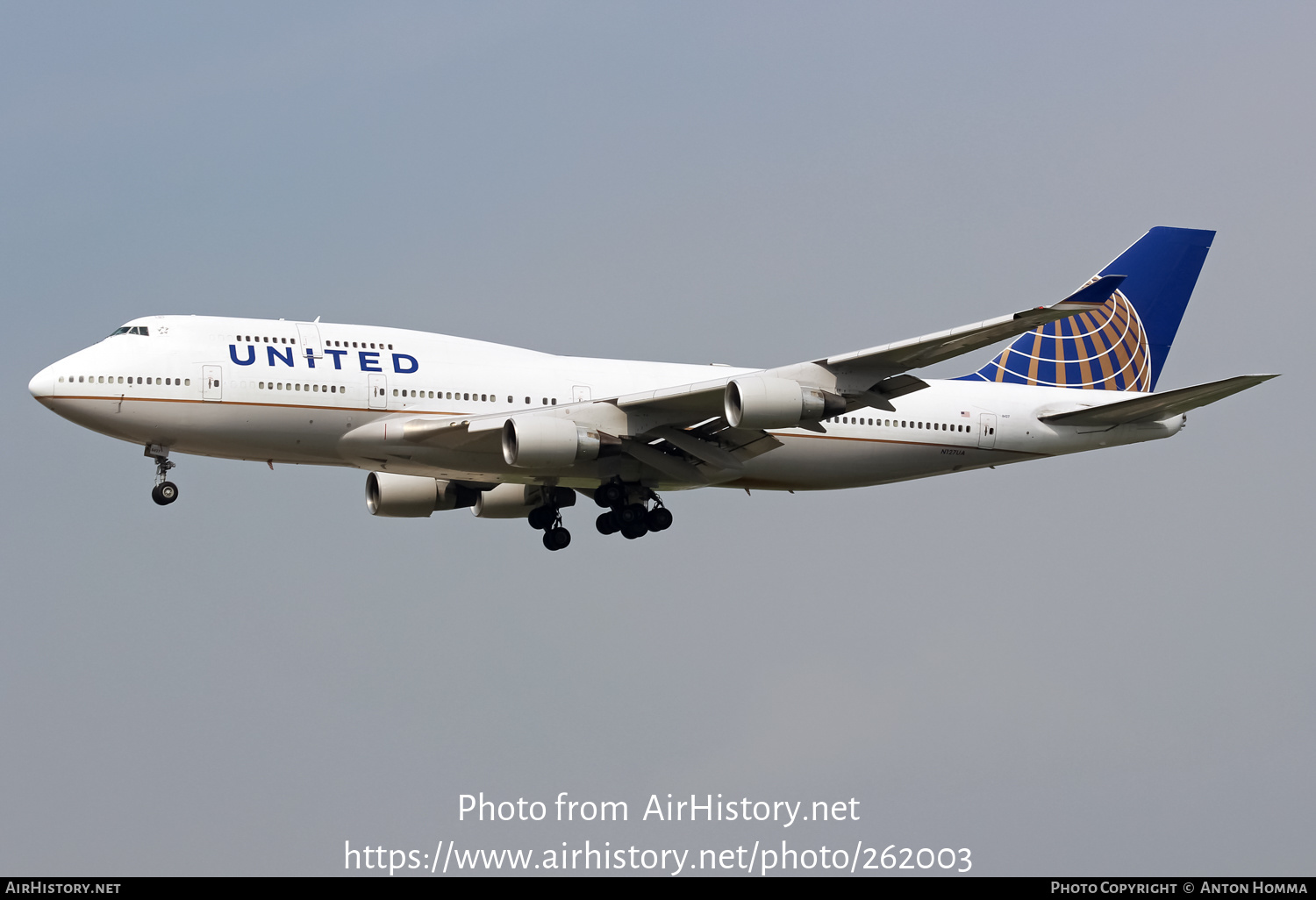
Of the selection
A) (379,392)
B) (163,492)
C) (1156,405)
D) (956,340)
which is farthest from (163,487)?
(1156,405)

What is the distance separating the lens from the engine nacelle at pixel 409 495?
3856 cm

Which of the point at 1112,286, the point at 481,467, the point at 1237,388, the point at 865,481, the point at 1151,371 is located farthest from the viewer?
the point at 1151,371

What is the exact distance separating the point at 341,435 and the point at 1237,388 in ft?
60.7

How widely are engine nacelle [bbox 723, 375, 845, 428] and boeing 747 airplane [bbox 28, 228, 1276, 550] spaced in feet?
0.13

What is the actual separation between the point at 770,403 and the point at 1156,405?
32.1 ft

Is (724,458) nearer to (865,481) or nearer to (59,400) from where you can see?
(865,481)

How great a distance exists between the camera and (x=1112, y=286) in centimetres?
2784

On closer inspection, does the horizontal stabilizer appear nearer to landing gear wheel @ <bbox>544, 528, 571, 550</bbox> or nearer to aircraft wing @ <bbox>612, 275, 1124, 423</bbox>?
aircraft wing @ <bbox>612, 275, 1124, 423</bbox>

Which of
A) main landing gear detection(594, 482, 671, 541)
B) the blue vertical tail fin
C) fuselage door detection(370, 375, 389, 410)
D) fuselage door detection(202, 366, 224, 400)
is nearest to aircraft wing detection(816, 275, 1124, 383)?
main landing gear detection(594, 482, 671, 541)

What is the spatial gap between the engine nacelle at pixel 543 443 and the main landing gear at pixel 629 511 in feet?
10.6

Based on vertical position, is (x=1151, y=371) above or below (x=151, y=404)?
above

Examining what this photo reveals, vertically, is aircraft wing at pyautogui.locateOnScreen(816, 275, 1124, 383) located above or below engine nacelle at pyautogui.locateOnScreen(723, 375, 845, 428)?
above

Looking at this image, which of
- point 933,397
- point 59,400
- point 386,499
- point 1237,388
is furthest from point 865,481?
point 59,400

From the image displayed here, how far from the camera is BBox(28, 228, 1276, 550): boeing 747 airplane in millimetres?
32281
